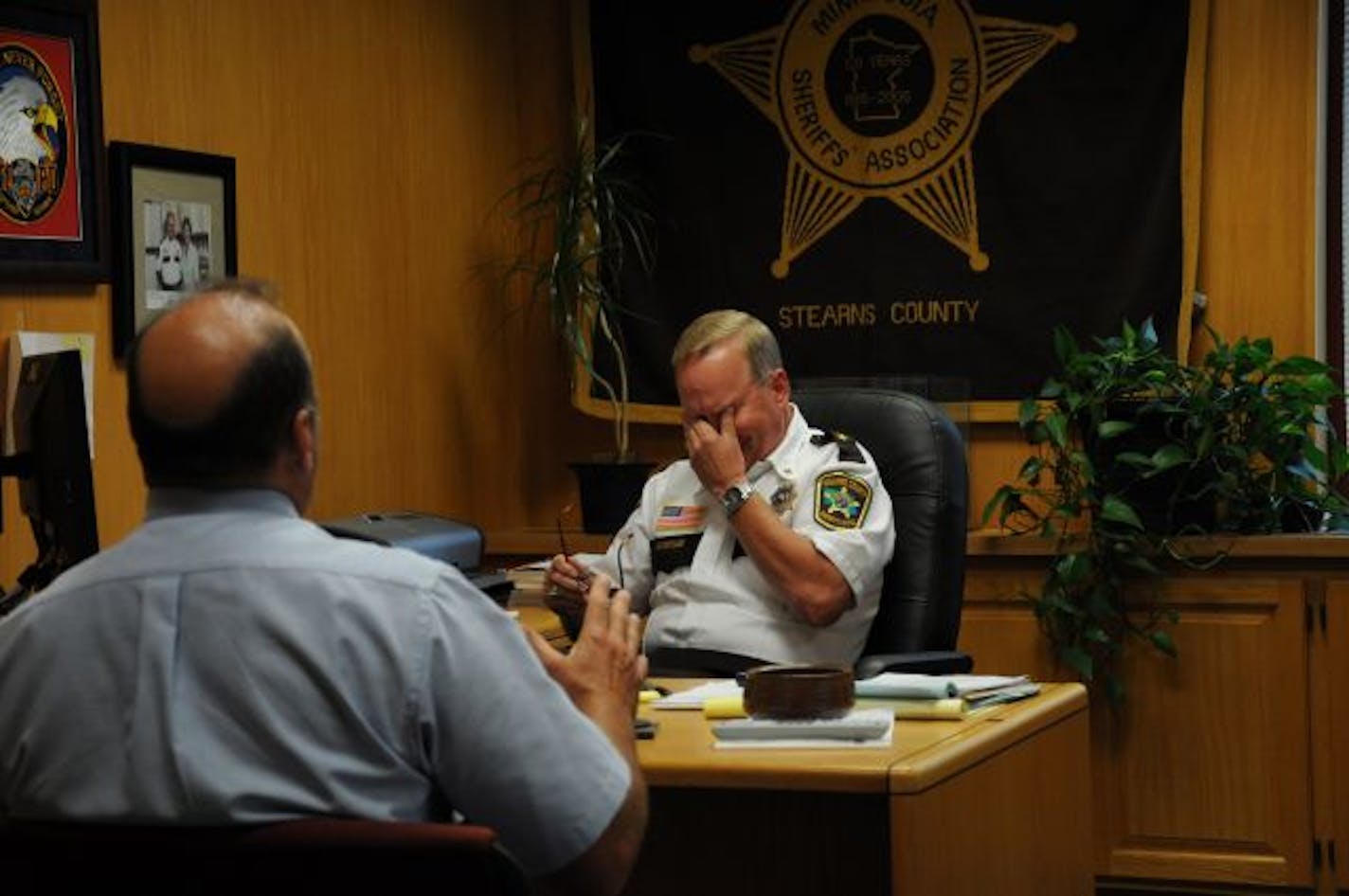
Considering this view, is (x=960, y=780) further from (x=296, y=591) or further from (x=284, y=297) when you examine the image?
(x=284, y=297)

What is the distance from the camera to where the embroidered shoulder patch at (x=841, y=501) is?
3.46 meters

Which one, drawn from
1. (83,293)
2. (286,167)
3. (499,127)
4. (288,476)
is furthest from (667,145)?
(288,476)

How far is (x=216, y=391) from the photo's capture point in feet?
5.51

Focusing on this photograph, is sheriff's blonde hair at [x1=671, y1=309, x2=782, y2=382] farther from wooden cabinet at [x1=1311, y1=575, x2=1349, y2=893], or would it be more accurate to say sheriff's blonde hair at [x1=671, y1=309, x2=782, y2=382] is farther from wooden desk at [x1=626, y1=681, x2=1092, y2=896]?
wooden cabinet at [x1=1311, y1=575, x2=1349, y2=893]

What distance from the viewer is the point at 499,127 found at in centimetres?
518

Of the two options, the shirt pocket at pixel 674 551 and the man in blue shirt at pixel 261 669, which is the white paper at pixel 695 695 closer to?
the shirt pocket at pixel 674 551

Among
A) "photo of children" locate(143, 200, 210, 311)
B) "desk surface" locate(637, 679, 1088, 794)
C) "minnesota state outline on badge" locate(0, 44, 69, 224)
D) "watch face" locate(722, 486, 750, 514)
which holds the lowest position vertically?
"desk surface" locate(637, 679, 1088, 794)

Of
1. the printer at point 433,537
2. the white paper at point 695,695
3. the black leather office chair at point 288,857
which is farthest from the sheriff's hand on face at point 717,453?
the black leather office chair at point 288,857

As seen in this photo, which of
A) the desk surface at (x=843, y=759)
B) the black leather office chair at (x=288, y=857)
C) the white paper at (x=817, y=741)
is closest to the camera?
the black leather office chair at (x=288, y=857)

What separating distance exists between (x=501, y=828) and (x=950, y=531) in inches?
75.0

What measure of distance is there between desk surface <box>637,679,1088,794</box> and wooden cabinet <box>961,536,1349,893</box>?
1808 millimetres

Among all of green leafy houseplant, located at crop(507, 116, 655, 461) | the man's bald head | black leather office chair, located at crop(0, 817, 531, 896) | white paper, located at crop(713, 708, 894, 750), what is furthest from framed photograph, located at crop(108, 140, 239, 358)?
black leather office chair, located at crop(0, 817, 531, 896)

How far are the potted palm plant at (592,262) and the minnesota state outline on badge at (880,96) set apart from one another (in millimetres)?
373

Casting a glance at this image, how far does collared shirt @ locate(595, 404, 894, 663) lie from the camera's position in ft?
11.3
